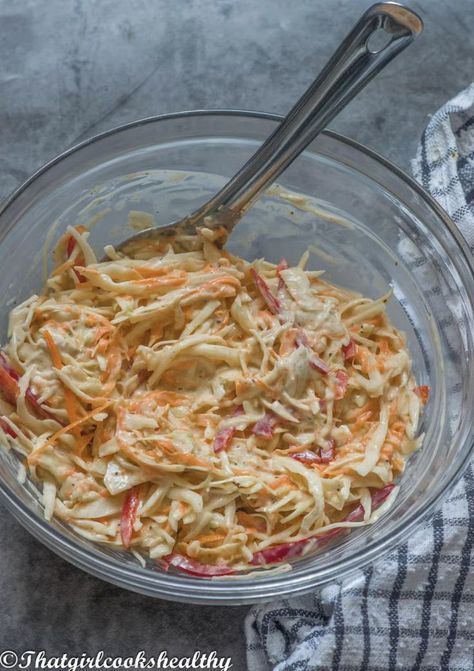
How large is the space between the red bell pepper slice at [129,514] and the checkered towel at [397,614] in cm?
48

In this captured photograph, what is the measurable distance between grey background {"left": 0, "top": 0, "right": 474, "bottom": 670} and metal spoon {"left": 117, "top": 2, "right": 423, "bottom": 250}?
1.97 feet

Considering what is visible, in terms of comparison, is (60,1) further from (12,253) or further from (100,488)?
(100,488)

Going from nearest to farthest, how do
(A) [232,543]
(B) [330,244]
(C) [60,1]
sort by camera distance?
(A) [232,543] < (B) [330,244] < (C) [60,1]

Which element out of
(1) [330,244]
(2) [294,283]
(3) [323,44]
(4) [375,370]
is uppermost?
(3) [323,44]

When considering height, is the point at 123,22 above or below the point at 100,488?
above

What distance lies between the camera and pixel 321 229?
2547 millimetres

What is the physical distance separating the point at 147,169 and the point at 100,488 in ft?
2.98

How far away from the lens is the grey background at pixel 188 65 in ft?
9.09

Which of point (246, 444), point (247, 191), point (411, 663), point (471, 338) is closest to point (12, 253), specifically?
point (247, 191)

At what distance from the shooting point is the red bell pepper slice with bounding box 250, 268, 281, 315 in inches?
91.7

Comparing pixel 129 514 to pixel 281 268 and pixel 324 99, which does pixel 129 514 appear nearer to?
pixel 281 268

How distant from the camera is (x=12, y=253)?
7.72ft

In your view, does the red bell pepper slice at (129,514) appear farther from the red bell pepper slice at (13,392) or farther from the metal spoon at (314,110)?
the metal spoon at (314,110)

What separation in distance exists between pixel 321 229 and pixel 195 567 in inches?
40.8
